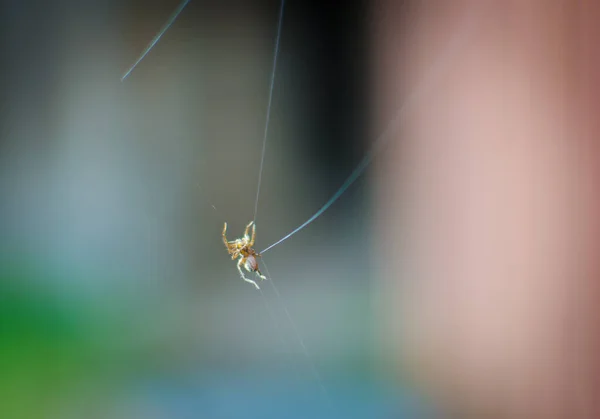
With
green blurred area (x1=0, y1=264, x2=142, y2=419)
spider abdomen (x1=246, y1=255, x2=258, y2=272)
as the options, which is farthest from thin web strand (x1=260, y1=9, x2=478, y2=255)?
green blurred area (x1=0, y1=264, x2=142, y2=419)

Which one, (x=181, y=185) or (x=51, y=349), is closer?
(x=51, y=349)

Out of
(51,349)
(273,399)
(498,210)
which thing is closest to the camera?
(498,210)

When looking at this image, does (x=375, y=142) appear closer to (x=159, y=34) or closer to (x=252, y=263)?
(x=252, y=263)

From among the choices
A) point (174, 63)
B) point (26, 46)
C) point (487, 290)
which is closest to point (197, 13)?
point (174, 63)

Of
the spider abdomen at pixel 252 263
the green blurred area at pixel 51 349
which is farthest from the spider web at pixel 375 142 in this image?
the green blurred area at pixel 51 349

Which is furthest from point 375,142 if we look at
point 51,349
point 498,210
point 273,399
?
point 51,349

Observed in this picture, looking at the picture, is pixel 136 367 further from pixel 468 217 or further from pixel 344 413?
pixel 468 217

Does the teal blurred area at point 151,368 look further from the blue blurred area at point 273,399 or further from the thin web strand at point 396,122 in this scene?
the thin web strand at point 396,122

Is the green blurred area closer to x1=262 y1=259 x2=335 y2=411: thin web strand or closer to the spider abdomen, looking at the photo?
x1=262 y1=259 x2=335 y2=411: thin web strand
